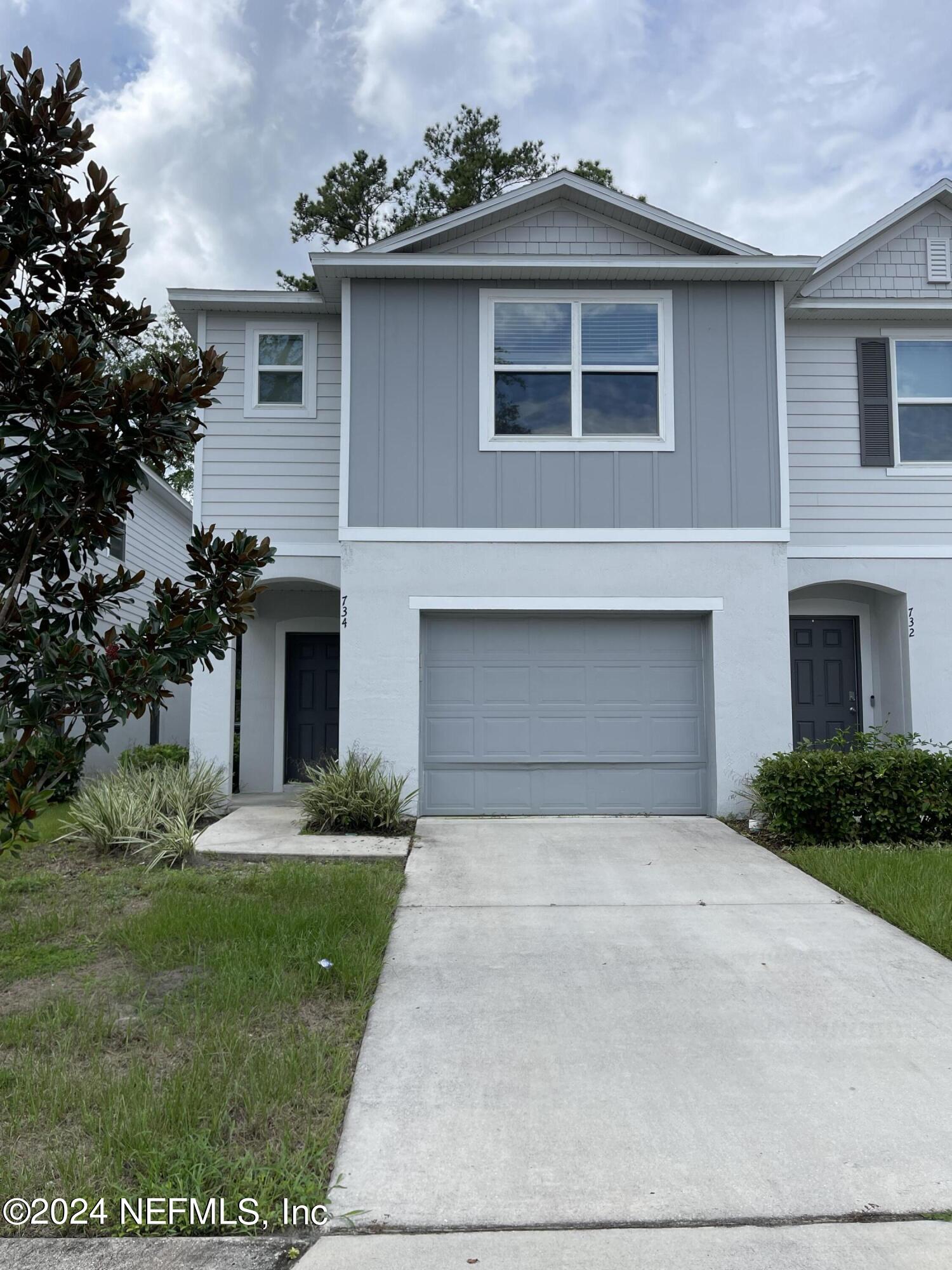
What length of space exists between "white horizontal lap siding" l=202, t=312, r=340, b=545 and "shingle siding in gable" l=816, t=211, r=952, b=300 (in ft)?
20.8

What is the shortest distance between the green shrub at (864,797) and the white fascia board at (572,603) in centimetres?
195

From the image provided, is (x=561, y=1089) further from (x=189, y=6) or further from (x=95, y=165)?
(x=189, y=6)

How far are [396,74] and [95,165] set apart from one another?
16300 millimetres

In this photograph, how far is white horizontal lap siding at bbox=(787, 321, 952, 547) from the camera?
10727mm

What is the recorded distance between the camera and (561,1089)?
12.6ft

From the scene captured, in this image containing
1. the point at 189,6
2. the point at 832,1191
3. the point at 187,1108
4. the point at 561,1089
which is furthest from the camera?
the point at 189,6

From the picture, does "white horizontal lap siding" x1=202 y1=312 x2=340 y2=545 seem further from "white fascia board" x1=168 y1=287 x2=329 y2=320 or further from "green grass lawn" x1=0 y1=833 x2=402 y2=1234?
"green grass lawn" x1=0 y1=833 x2=402 y2=1234

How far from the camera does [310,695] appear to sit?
40.0 ft

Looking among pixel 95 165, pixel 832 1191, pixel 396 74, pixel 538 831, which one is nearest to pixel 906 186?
pixel 396 74

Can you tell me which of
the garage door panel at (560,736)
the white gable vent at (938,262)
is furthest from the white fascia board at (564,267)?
the garage door panel at (560,736)

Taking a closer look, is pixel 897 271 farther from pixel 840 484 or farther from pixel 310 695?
pixel 310 695

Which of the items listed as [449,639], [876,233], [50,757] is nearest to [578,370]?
[449,639]

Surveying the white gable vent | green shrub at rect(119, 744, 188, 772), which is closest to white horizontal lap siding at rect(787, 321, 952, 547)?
the white gable vent

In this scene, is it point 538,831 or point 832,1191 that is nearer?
point 832,1191
